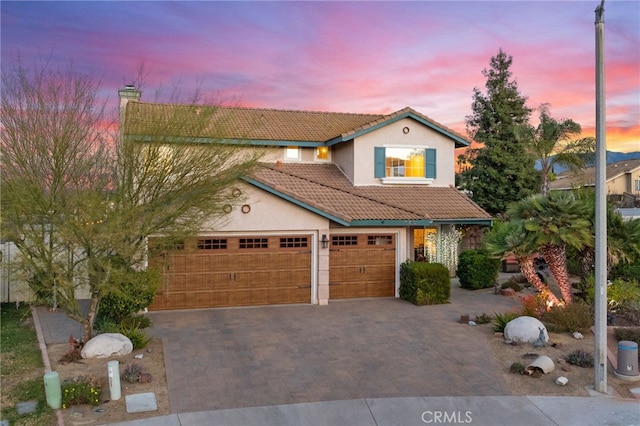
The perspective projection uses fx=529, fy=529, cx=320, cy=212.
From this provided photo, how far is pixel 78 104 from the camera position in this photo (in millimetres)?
11891

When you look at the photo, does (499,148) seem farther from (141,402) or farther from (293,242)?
(141,402)

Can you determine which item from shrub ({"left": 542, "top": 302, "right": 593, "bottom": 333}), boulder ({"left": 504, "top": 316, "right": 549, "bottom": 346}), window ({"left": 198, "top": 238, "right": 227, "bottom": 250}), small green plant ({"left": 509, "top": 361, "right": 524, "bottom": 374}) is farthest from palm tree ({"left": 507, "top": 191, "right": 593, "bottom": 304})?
window ({"left": 198, "top": 238, "right": 227, "bottom": 250})

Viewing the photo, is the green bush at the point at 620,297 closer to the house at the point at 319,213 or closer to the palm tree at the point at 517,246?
the palm tree at the point at 517,246

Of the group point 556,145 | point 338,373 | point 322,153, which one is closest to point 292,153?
point 322,153

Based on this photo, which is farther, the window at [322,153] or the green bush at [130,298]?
the window at [322,153]

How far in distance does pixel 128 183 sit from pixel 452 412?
8.56 metres

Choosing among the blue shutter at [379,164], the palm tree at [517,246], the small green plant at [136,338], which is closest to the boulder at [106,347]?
the small green plant at [136,338]

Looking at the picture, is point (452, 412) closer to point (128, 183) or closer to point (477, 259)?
point (128, 183)

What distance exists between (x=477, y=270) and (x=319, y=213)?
7.46 metres

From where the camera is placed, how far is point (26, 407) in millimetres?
9055

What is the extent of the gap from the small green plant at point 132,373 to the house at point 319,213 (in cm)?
529

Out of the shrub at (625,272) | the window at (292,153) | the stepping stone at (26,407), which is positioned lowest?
the stepping stone at (26,407)

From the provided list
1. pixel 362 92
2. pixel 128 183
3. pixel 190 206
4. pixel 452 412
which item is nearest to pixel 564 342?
pixel 452 412

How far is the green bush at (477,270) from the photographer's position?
2089 cm
